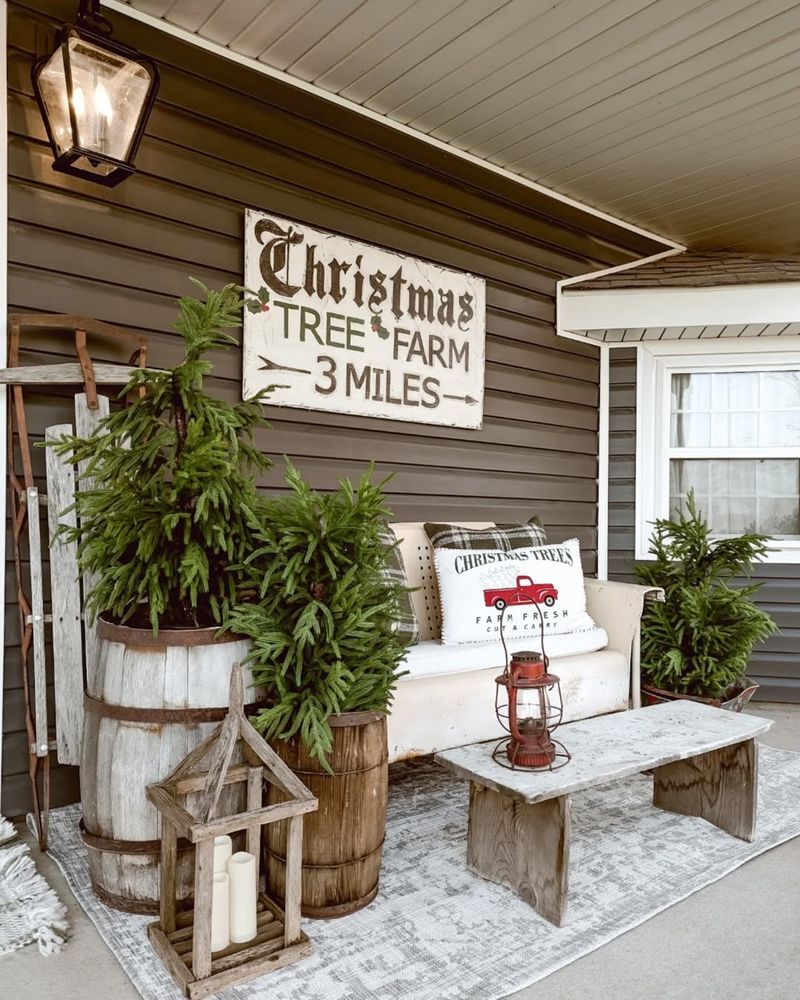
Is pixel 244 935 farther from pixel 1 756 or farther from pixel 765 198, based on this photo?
pixel 765 198

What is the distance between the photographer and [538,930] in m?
1.73

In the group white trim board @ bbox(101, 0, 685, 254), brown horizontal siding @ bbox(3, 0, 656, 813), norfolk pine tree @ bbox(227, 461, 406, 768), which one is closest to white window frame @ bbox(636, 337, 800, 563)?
brown horizontal siding @ bbox(3, 0, 656, 813)

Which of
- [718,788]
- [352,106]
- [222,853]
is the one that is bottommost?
[718,788]

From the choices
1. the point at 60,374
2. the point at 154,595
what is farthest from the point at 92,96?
the point at 154,595

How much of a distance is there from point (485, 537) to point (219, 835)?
1784mm

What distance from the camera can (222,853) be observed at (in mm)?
1629

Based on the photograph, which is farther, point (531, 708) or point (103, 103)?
point (103, 103)

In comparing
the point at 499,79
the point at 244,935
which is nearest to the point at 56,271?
the point at 499,79

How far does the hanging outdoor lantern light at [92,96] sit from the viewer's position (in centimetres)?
209

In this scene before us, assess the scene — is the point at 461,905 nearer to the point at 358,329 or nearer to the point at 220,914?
the point at 220,914

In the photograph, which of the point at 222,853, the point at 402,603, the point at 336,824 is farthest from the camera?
the point at 402,603

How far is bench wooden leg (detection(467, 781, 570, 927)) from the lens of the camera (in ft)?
5.71

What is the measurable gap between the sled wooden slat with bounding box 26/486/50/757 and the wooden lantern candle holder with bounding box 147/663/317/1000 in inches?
28.0

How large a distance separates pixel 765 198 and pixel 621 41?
1716mm
